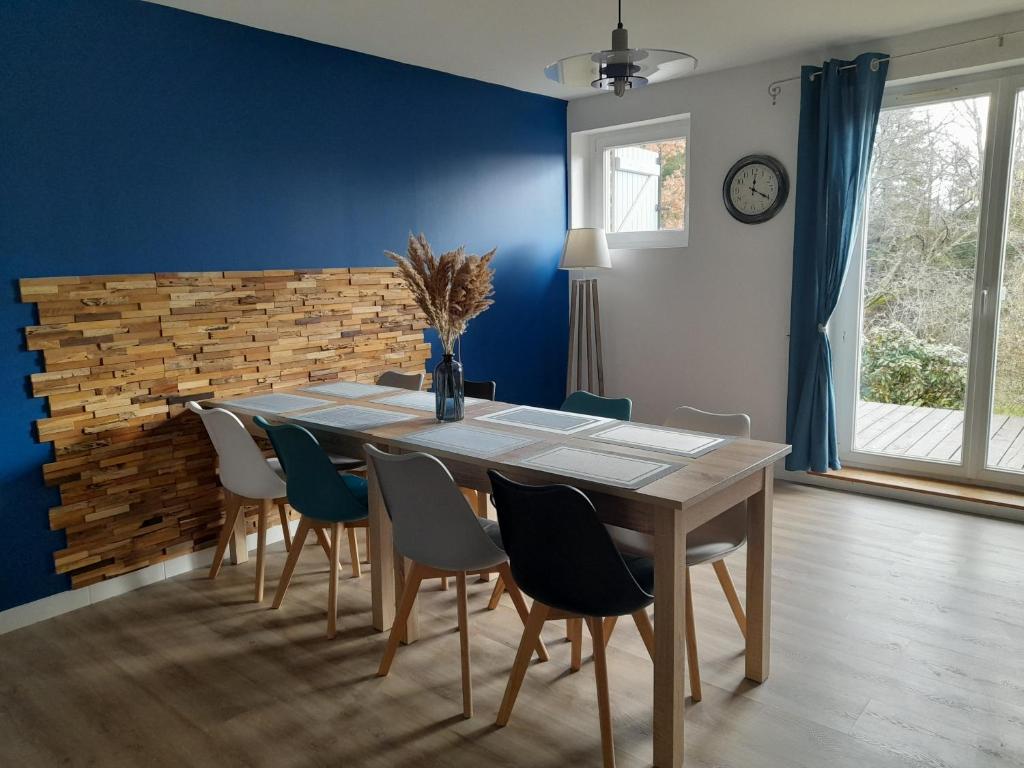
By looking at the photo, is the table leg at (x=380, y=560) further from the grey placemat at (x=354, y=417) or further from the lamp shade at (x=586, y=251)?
the lamp shade at (x=586, y=251)

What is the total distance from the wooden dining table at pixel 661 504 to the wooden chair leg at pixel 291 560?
0.31 meters

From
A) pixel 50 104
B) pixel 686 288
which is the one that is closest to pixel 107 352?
pixel 50 104

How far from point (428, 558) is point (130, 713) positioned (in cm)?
106

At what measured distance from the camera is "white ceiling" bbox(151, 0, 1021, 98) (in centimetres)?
336

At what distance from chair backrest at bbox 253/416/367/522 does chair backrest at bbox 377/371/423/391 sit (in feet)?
4.18

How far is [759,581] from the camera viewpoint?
2.46 m

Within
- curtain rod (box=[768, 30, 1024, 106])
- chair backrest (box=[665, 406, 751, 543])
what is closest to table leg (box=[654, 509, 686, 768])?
chair backrest (box=[665, 406, 751, 543])

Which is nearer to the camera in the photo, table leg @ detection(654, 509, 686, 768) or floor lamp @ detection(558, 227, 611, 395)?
table leg @ detection(654, 509, 686, 768)

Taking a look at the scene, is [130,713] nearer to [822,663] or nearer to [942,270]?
[822,663]

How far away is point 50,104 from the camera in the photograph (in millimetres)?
2938

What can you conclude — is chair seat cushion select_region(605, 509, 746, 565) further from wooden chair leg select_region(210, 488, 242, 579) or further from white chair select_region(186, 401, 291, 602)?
wooden chair leg select_region(210, 488, 242, 579)

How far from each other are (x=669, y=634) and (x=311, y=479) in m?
1.41

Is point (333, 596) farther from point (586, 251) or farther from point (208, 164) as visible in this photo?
point (586, 251)

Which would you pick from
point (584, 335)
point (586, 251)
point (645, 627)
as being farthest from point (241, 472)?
point (584, 335)
